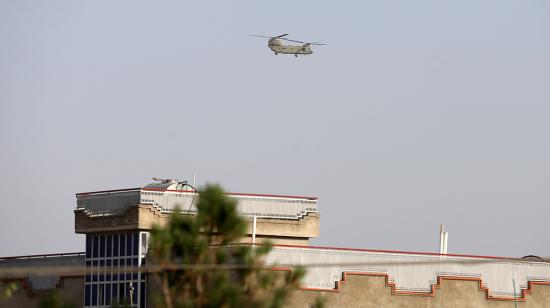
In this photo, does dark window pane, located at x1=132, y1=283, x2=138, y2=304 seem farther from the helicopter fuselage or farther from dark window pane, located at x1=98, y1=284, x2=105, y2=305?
the helicopter fuselage

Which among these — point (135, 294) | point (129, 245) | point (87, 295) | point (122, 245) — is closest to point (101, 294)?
point (87, 295)

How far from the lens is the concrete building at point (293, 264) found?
224 feet

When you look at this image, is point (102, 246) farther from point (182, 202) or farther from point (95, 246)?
point (182, 202)

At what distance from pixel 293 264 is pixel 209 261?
29.7 metres

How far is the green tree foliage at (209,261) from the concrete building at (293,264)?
90.4ft

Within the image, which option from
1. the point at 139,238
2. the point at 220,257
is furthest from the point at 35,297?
the point at 220,257

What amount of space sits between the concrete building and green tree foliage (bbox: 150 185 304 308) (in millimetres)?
27548

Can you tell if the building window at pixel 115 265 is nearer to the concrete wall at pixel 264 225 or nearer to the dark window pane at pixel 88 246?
the dark window pane at pixel 88 246

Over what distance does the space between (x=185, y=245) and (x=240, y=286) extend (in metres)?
1.70

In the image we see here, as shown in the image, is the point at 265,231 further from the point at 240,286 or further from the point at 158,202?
the point at 240,286

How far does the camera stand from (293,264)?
66.9m

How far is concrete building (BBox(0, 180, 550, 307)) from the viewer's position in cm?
6831

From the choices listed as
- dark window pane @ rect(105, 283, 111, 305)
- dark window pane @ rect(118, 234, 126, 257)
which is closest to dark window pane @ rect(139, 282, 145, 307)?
dark window pane @ rect(118, 234, 126, 257)

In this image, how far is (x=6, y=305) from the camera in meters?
80.8
